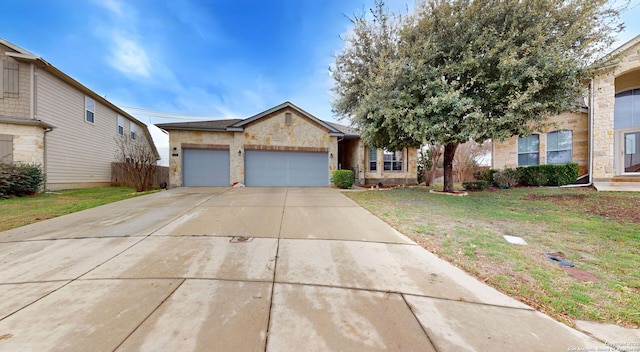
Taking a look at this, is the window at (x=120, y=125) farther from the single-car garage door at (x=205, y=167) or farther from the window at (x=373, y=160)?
the window at (x=373, y=160)

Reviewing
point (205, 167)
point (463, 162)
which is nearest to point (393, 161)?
point (463, 162)

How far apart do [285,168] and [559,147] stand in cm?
1466

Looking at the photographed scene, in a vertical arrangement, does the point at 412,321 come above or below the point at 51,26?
below

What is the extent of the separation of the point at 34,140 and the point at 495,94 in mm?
17997

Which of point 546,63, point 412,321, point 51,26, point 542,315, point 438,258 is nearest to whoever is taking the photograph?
point 412,321

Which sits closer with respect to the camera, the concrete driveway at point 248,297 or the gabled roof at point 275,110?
the concrete driveway at point 248,297

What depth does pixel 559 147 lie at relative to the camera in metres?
11.5

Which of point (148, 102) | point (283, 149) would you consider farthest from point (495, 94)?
point (148, 102)

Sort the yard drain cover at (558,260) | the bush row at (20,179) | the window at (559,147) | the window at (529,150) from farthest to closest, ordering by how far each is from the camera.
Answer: the window at (529,150) → the window at (559,147) → the bush row at (20,179) → the yard drain cover at (558,260)

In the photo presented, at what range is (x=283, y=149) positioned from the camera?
1334cm

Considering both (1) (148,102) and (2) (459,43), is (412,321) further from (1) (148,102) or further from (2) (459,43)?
(1) (148,102)

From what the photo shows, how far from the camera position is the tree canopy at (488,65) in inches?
247

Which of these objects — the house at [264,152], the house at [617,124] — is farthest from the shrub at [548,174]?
the house at [264,152]

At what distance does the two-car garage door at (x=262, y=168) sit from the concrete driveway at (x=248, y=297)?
8.59 m
